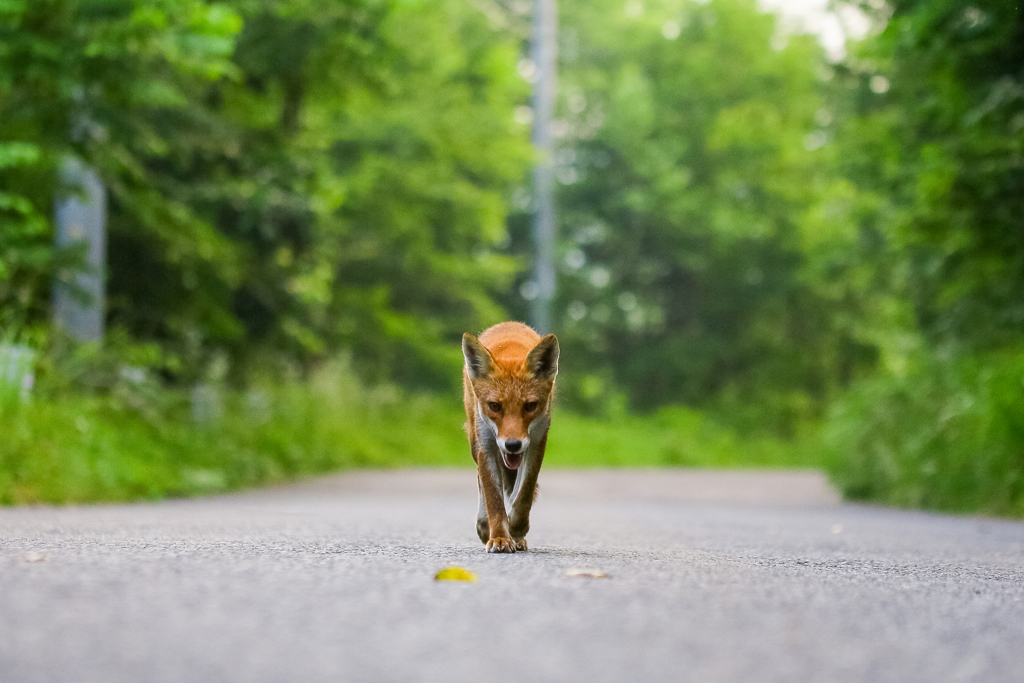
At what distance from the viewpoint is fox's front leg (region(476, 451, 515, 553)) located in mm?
6184

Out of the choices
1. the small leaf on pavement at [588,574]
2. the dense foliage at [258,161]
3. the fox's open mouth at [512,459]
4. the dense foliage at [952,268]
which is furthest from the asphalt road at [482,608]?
the dense foliage at [258,161]

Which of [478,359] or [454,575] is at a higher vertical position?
[478,359]

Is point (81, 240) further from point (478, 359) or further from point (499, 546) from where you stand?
point (499, 546)

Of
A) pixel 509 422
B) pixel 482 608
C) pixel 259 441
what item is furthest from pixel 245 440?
pixel 482 608

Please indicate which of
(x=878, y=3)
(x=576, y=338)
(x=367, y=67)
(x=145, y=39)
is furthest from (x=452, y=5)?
(x=145, y=39)

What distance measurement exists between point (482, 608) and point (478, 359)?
238 cm

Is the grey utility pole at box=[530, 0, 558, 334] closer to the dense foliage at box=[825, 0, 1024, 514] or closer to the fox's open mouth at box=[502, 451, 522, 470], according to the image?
the dense foliage at box=[825, 0, 1024, 514]

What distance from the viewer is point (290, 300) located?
57.2 ft

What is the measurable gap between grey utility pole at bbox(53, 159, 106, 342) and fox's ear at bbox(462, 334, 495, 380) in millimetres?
7201

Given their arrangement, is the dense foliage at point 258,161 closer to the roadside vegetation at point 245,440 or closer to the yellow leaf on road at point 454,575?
the roadside vegetation at point 245,440

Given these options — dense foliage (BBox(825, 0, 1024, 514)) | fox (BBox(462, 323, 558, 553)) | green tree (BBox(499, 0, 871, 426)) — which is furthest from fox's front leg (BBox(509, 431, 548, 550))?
green tree (BBox(499, 0, 871, 426))

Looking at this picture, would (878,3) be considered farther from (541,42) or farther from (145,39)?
(541,42)

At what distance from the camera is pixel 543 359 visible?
6383 mm

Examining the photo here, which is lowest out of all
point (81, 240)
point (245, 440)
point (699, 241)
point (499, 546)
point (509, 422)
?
point (499, 546)
